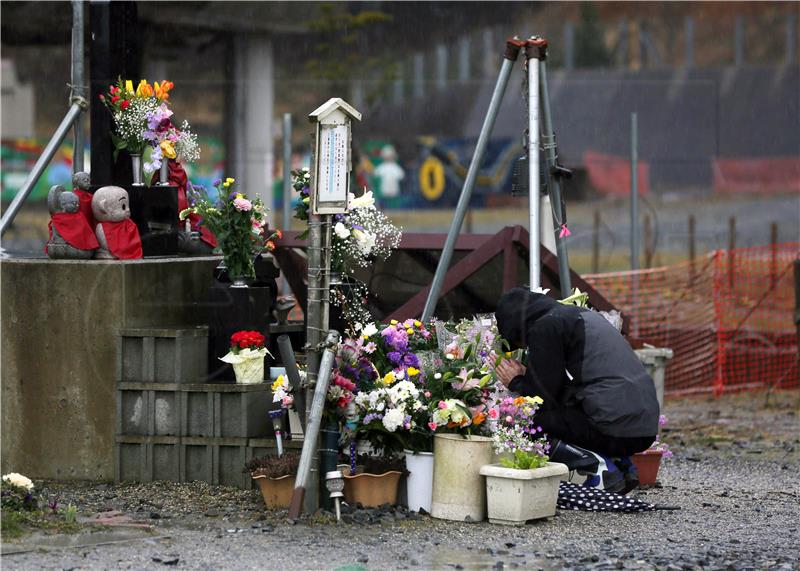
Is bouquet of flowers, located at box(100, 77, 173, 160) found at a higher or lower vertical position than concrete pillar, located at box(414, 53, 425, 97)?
lower

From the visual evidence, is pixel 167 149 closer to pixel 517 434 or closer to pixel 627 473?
pixel 517 434

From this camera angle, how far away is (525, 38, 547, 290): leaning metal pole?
9234 millimetres

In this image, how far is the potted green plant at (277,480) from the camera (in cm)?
789

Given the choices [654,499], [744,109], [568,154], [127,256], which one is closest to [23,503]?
[127,256]

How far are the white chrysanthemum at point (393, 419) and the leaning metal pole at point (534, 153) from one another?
5.64 ft

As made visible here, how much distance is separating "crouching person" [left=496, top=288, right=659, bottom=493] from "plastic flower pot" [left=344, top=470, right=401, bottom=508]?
1.03 m

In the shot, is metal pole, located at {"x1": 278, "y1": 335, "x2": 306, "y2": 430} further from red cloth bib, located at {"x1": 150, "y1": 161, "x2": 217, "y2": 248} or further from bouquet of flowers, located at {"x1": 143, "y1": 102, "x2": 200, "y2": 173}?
bouquet of flowers, located at {"x1": 143, "y1": 102, "x2": 200, "y2": 173}

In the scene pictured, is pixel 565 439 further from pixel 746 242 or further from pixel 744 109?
pixel 744 109

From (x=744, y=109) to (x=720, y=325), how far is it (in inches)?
655

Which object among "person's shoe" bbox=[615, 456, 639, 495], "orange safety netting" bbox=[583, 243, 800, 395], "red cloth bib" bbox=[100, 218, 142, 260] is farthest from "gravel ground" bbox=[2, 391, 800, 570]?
"orange safety netting" bbox=[583, 243, 800, 395]

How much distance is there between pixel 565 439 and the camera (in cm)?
854

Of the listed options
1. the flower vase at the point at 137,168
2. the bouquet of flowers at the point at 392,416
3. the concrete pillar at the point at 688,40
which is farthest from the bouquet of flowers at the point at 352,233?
the concrete pillar at the point at 688,40

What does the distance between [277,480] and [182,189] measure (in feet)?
9.42

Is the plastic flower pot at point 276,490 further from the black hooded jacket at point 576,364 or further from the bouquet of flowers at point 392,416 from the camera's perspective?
the black hooded jacket at point 576,364
